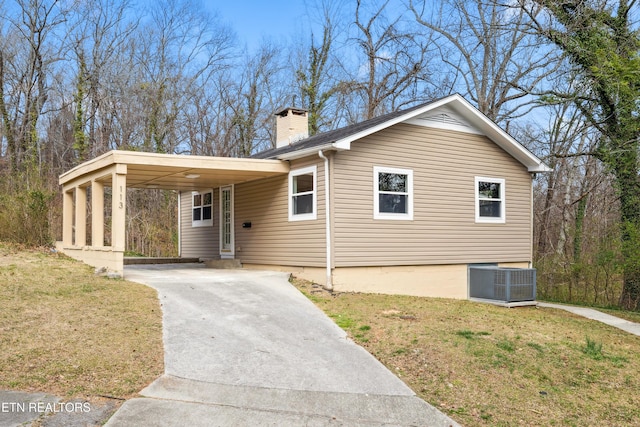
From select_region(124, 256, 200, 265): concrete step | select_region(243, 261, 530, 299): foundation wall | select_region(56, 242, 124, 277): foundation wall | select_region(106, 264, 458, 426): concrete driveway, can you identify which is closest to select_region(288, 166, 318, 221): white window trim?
select_region(243, 261, 530, 299): foundation wall

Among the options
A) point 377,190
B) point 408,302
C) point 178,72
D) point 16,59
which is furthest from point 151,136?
point 408,302

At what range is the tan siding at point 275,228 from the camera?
11062 mm

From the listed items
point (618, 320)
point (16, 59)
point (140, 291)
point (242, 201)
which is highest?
point (16, 59)

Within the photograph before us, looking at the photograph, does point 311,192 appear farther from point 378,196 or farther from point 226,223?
point 226,223

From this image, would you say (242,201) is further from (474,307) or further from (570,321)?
(570,321)

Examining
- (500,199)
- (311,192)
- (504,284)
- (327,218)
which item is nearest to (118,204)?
(311,192)

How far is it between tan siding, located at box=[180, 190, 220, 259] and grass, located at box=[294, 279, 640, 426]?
6.23 m

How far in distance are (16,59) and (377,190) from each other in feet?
64.9

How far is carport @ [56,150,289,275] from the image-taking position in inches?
395

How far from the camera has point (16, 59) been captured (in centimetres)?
2327

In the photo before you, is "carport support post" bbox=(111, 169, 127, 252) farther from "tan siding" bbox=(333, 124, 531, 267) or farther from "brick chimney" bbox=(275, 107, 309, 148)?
"brick chimney" bbox=(275, 107, 309, 148)

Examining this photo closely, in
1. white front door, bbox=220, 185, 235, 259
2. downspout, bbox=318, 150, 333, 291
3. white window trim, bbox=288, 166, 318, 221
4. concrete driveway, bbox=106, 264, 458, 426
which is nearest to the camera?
concrete driveway, bbox=106, 264, 458, 426

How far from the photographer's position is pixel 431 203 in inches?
486

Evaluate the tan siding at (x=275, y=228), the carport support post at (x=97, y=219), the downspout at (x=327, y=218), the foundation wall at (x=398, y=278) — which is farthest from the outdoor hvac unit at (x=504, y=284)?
the carport support post at (x=97, y=219)
